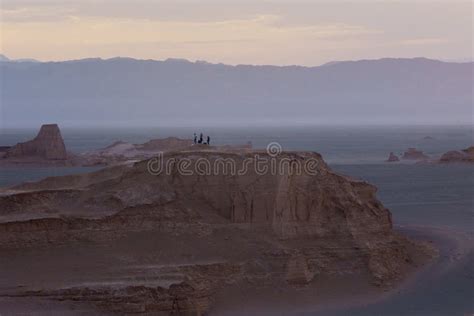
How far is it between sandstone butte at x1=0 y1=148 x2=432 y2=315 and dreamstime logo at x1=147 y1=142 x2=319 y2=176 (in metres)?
0.08

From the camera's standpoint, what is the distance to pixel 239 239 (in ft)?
73.4

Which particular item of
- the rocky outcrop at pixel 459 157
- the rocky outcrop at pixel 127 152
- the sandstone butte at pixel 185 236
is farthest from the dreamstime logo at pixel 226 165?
the rocky outcrop at pixel 459 157

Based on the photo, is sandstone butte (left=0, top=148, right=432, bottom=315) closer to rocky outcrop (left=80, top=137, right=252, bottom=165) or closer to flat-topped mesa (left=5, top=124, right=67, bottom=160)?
rocky outcrop (left=80, top=137, right=252, bottom=165)

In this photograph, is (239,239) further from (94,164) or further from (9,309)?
(94,164)

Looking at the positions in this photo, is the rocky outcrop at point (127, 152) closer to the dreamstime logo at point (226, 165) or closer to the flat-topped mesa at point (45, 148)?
the flat-topped mesa at point (45, 148)

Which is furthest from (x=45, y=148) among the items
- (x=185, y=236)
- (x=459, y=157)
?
(x=185, y=236)

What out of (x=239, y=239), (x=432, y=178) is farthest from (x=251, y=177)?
(x=432, y=178)

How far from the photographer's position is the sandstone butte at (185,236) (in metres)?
20.2

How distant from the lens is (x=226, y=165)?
23.4 metres

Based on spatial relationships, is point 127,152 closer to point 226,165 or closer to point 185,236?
point 226,165

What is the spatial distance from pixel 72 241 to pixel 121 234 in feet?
3.82

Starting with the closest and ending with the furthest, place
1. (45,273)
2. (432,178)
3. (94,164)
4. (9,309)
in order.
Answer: (9,309) → (45,273) → (432,178) → (94,164)

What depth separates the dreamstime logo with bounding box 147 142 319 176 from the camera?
23156 mm

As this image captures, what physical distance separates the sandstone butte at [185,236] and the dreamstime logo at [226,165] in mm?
80
